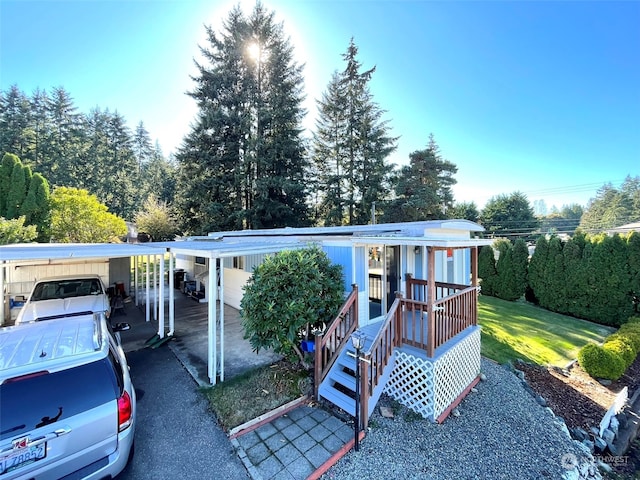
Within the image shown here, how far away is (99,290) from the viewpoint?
316 inches

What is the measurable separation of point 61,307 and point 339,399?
24.0 ft

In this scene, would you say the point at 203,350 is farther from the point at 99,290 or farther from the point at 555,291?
the point at 555,291

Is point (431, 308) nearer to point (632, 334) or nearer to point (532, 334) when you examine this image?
point (532, 334)

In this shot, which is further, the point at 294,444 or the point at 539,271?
the point at 539,271

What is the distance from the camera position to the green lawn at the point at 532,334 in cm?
770

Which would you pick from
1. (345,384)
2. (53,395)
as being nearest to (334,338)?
(345,384)

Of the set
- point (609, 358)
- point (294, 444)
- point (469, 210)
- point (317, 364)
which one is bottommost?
point (609, 358)

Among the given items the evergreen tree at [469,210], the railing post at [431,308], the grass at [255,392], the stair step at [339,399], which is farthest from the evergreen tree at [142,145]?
the railing post at [431,308]

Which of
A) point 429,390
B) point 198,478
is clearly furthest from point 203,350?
point 429,390

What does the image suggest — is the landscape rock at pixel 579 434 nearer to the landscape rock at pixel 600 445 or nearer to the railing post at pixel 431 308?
the landscape rock at pixel 600 445

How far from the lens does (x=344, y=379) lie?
479 cm

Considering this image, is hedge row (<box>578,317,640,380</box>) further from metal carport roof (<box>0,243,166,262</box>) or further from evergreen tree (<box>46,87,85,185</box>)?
evergreen tree (<box>46,87,85,185</box>)

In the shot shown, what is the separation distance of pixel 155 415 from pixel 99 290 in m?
5.60

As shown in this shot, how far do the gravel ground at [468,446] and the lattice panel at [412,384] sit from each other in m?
0.16
